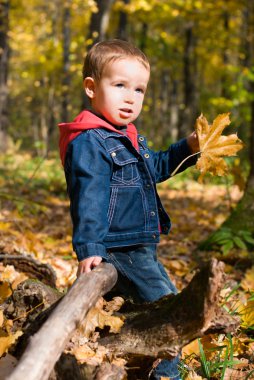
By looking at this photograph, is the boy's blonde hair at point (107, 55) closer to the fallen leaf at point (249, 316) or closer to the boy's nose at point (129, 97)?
the boy's nose at point (129, 97)

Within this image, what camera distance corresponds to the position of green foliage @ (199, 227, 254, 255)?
4.36m

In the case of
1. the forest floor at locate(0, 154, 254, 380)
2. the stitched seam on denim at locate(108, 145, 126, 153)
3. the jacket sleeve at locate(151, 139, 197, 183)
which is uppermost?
the stitched seam on denim at locate(108, 145, 126, 153)

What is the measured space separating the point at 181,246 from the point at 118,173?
2.89 metres

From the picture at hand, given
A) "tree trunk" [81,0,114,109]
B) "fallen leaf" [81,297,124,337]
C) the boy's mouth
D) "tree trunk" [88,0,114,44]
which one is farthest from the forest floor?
"tree trunk" [88,0,114,44]

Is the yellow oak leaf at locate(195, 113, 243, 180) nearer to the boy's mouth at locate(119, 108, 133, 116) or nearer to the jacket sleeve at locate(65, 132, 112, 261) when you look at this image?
the boy's mouth at locate(119, 108, 133, 116)

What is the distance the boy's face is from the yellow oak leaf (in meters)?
0.33

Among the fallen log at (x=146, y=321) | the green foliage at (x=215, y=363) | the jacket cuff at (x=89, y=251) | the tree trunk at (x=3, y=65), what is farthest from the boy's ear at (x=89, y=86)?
the tree trunk at (x=3, y=65)

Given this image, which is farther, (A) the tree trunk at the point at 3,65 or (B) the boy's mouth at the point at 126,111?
(A) the tree trunk at the point at 3,65

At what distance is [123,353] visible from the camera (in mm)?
1804

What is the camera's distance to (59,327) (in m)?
1.44

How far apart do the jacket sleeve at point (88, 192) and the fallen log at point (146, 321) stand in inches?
8.6

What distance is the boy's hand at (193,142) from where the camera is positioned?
7.87ft

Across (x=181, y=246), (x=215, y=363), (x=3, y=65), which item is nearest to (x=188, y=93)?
(x=3, y=65)

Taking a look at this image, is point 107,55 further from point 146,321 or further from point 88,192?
point 146,321
